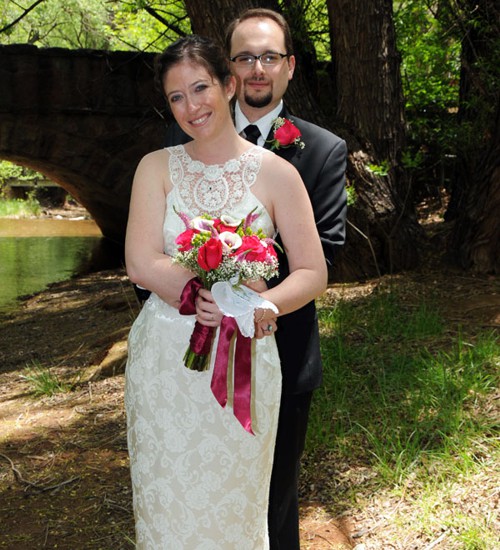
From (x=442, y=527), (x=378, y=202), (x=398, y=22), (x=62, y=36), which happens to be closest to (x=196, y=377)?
(x=442, y=527)

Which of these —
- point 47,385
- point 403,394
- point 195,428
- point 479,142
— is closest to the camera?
point 195,428

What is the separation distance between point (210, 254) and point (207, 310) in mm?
202

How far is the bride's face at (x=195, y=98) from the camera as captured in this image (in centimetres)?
240

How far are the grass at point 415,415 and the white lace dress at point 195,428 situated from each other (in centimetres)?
133

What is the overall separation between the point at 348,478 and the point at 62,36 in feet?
67.5

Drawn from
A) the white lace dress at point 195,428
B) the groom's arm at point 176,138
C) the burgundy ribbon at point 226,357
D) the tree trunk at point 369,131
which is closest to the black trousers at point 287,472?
the white lace dress at point 195,428

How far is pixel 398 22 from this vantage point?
9.43m

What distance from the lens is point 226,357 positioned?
A: 2318mm

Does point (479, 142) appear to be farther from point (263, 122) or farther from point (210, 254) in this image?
point (210, 254)

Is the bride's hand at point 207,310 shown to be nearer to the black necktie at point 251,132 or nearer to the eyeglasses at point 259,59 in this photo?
the black necktie at point 251,132

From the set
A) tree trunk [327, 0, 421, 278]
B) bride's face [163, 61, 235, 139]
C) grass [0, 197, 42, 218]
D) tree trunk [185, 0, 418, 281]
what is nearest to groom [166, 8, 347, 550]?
bride's face [163, 61, 235, 139]

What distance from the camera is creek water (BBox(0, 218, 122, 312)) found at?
1297 centimetres

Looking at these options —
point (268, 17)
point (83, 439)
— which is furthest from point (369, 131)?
point (268, 17)

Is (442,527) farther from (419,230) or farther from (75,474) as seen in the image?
(419,230)
